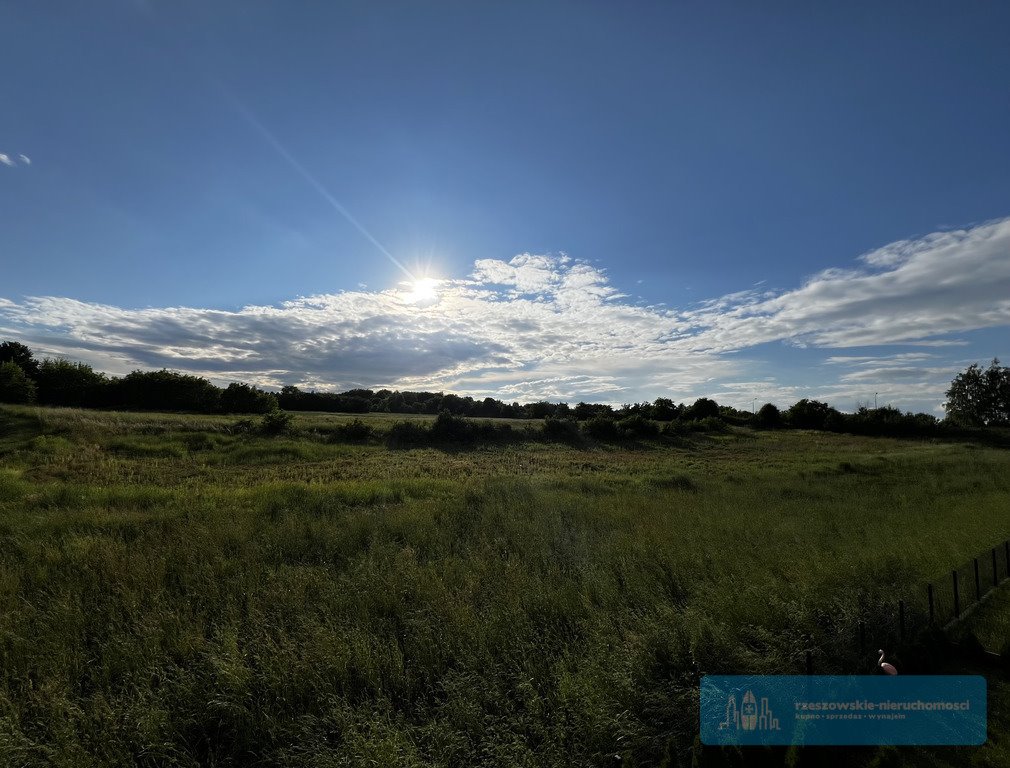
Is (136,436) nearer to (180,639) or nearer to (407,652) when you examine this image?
(180,639)

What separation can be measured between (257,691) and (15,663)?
3435 millimetres

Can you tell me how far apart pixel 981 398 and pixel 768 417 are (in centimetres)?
4349

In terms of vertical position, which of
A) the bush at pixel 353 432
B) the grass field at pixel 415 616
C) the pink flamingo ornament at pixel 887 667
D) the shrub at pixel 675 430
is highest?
the shrub at pixel 675 430

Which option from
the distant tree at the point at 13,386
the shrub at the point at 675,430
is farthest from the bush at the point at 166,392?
the shrub at the point at 675,430

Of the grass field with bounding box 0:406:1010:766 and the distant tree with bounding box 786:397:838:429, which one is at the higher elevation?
the distant tree with bounding box 786:397:838:429

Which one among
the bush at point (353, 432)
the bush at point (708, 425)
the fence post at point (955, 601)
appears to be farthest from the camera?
the bush at point (708, 425)

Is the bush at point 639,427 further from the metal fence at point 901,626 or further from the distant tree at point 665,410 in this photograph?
the metal fence at point 901,626

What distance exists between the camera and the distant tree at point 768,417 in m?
75.9

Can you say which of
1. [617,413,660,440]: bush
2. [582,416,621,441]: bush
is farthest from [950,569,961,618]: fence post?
[617,413,660,440]: bush

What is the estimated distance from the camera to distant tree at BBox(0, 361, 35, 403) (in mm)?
41406

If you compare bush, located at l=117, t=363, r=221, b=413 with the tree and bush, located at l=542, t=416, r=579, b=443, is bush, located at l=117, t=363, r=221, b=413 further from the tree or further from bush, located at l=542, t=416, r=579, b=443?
the tree

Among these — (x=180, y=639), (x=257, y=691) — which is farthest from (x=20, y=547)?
(x=257, y=691)

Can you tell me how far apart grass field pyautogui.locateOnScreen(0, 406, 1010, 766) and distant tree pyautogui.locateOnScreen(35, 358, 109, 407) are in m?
42.3

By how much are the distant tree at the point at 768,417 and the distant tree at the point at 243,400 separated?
235 ft
